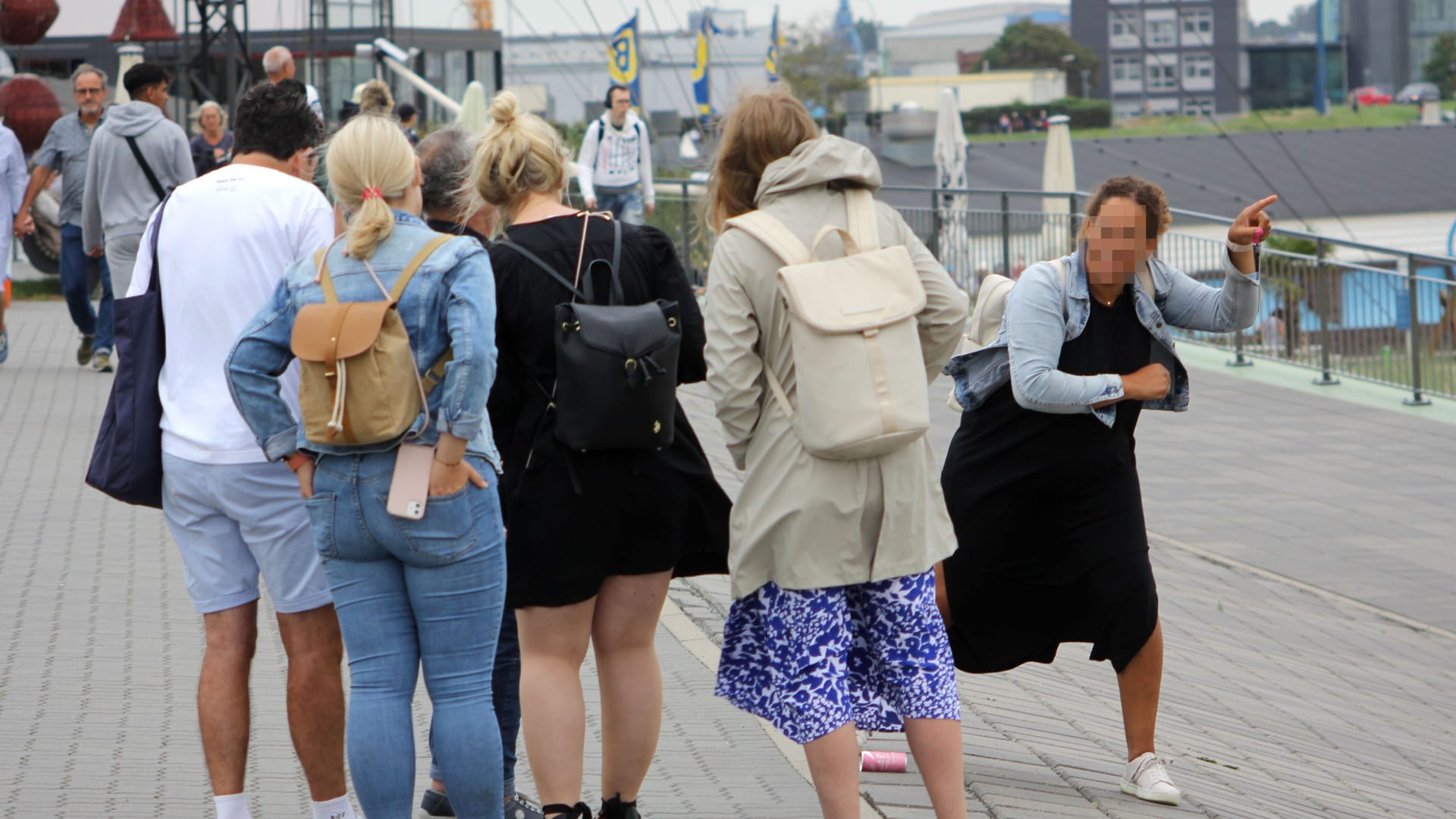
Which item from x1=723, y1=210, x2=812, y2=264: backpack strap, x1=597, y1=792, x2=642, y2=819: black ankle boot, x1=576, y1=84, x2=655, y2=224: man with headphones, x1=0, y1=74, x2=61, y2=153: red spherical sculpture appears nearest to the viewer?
x1=723, y1=210, x2=812, y2=264: backpack strap

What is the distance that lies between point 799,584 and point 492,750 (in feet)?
2.55

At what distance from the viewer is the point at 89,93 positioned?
11141mm

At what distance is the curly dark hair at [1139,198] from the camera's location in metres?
4.30

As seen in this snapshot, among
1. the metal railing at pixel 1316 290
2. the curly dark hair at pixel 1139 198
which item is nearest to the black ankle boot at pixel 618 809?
the curly dark hair at pixel 1139 198

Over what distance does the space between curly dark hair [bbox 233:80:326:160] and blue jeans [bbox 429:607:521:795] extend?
1.30 metres

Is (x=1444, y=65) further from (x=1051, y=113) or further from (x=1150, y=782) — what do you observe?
(x=1150, y=782)

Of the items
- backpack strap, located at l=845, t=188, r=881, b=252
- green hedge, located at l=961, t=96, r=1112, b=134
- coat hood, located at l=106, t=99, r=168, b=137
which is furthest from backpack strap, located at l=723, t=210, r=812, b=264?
green hedge, located at l=961, t=96, r=1112, b=134

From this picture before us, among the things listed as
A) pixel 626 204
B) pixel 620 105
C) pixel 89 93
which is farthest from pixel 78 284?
pixel 620 105

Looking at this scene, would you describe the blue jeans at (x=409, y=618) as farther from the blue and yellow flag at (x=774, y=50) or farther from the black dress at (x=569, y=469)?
the blue and yellow flag at (x=774, y=50)

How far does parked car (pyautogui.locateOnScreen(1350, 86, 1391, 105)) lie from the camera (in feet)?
353

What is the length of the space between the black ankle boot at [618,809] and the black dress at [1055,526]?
3.59 feet

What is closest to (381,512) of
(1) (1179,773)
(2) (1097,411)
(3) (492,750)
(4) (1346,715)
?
(3) (492,750)

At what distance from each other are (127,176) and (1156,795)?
7235 mm

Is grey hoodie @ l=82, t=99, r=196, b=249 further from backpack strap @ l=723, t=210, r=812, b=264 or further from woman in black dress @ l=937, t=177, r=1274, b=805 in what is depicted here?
backpack strap @ l=723, t=210, r=812, b=264
